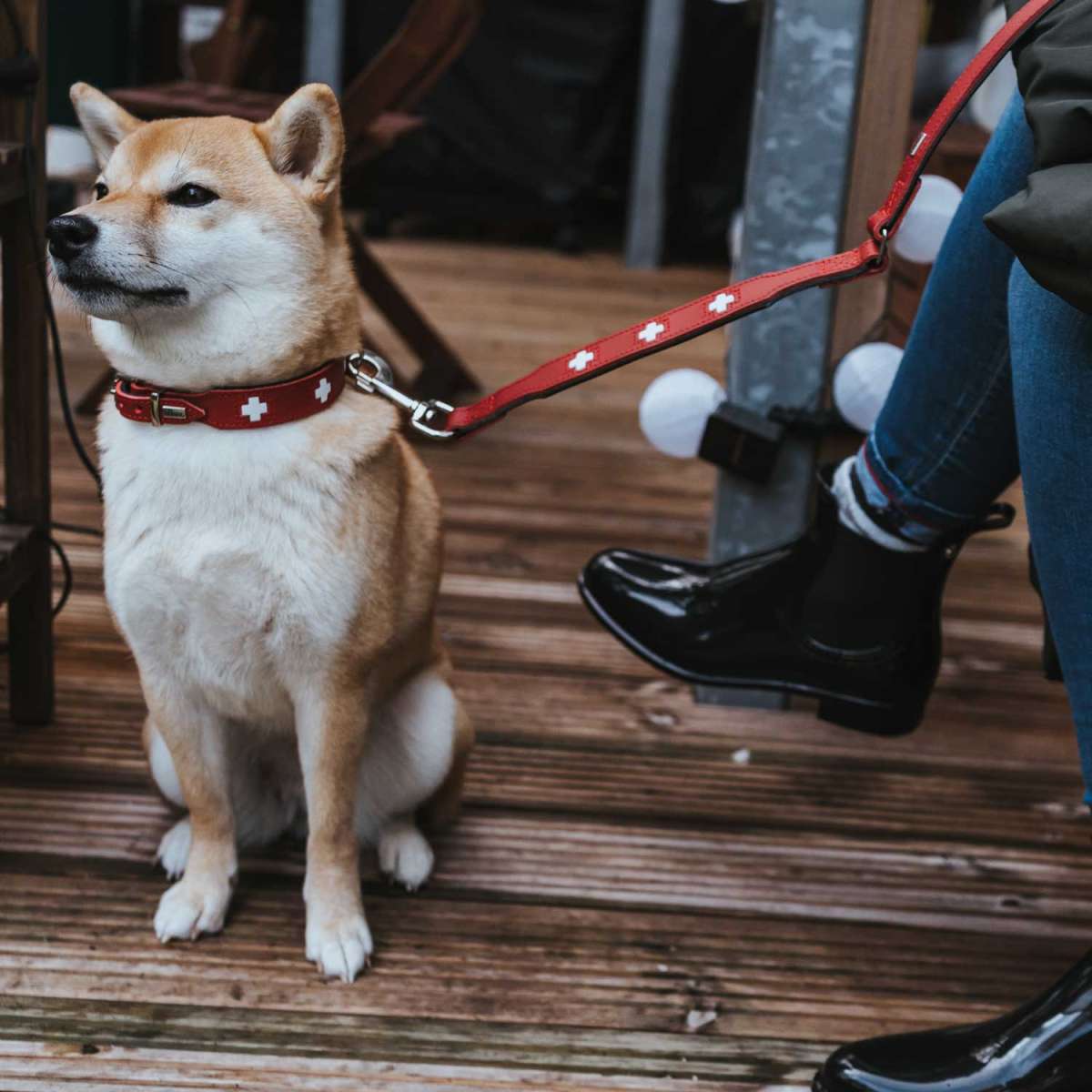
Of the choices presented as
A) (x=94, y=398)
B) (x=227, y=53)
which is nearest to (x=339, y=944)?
(x=94, y=398)

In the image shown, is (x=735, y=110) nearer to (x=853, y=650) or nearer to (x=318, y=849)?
(x=853, y=650)

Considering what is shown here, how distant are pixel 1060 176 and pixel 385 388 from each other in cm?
62

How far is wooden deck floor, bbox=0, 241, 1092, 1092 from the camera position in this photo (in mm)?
1148

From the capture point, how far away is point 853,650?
56.2 inches

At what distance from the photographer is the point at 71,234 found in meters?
1.10

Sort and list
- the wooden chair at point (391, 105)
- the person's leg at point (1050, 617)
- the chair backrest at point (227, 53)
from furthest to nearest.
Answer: the chair backrest at point (227, 53)
the wooden chair at point (391, 105)
the person's leg at point (1050, 617)

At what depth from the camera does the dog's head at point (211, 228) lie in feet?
3.64

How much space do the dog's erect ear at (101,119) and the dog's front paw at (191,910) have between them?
71cm

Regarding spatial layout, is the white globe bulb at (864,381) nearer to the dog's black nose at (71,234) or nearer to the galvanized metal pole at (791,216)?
the galvanized metal pole at (791,216)

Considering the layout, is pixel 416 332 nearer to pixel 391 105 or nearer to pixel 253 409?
pixel 391 105

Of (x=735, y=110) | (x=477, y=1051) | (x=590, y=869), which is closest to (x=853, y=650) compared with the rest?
(x=590, y=869)

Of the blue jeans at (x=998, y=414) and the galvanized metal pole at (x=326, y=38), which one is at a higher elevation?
the galvanized metal pole at (x=326, y=38)

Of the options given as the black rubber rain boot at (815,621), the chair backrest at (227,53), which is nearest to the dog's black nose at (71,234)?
the black rubber rain boot at (815,621)

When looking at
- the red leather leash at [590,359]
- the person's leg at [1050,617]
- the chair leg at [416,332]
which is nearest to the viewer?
the person's leg at [1050,617]
